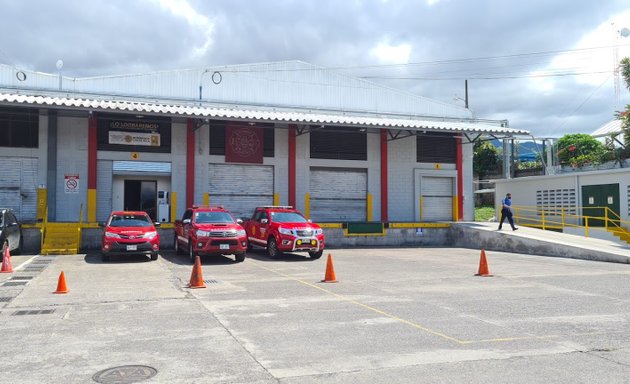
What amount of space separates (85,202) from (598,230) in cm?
2208

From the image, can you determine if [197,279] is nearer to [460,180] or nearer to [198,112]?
[198,112]

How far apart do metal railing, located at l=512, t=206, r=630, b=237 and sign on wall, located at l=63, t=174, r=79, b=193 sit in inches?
798

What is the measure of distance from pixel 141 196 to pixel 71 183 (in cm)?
295

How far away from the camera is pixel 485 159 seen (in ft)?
158

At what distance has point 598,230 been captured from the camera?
23.8 m

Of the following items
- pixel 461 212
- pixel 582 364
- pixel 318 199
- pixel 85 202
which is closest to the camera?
pixel 582 364

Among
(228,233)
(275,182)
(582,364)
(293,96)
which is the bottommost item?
(582,364)

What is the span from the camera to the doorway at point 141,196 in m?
24.1

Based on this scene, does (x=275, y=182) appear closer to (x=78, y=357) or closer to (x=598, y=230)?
(x=598, y=230)

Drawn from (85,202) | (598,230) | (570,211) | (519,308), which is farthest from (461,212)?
(519,308)

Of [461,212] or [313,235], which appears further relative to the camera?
[461,212]

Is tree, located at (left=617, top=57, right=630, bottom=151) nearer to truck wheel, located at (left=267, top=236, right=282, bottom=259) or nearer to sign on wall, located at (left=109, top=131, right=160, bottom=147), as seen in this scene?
truck wheel, located at (left=267, top=236, right=282, bottom=259)

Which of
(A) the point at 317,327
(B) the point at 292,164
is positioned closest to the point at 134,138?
(B) the point at 292,164

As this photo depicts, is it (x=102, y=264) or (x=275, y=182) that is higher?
(x=275, y=182)
